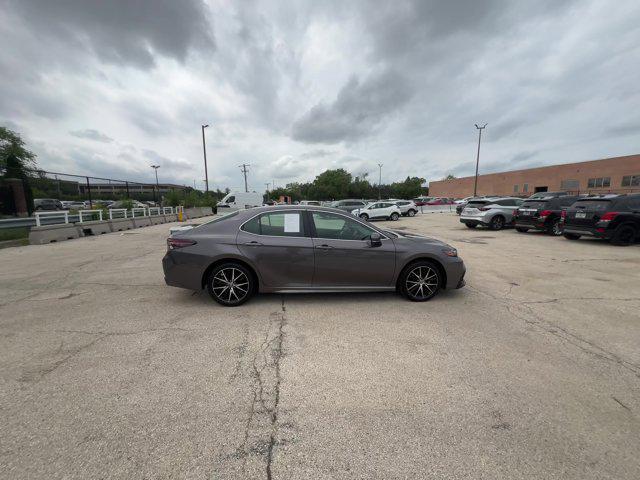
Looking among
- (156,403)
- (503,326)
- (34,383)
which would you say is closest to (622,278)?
(503,326)

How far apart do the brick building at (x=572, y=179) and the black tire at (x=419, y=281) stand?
56.4m

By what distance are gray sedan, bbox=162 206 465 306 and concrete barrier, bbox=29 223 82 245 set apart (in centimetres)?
1069

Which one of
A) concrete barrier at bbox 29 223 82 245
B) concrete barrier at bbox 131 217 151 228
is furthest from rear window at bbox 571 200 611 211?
concrete barrier at bbox 131 217 151 228

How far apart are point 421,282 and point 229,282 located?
293cm

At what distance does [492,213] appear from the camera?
44.5ft

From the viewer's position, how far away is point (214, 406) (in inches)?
89.1

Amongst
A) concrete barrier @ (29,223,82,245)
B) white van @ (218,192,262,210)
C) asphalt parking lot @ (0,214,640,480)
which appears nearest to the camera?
asphalt parking lot @ (0,214,640,480)

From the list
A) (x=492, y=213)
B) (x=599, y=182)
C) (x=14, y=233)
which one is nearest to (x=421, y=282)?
(x=492, y=213)

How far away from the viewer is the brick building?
43250 millimetres

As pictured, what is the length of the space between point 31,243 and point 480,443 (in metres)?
15.0

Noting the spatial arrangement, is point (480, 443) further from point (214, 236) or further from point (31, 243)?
point (31, 243)

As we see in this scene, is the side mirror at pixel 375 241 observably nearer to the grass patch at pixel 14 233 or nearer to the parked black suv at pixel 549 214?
the parked black suv at pixel 549 214

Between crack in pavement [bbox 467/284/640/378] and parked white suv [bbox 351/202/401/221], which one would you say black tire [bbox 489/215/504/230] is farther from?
crack in pavement [bbox 467/284/640/378]

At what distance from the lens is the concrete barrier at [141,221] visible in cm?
1758
